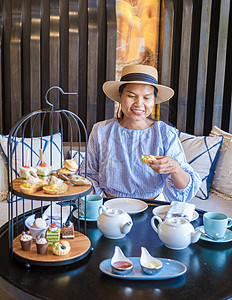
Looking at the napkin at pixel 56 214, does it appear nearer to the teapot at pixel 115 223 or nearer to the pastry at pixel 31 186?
the teapot at pixel 115 223

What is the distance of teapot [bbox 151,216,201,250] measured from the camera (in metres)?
1.15

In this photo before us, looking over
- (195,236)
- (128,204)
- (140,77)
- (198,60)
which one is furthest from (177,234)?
(198,60)

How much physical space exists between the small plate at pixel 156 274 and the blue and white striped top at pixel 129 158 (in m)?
0.78

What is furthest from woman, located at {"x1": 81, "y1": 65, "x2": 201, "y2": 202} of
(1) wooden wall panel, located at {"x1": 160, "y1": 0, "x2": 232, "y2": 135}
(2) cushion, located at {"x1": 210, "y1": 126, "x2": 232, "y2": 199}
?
(1) wooden wall panel, located at {"x1": 160, "y1": 0, "x2": 232, "y2": 135}

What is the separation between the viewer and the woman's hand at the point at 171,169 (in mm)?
1480

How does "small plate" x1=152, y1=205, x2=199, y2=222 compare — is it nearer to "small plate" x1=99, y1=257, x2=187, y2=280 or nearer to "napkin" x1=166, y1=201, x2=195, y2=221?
"napkin" x1=166, y1=201, x2=195, y2=221

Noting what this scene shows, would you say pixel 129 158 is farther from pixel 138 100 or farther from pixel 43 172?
pixel 43 172

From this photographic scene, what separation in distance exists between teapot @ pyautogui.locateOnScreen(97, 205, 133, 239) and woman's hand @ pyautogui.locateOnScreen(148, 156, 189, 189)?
1.08ft

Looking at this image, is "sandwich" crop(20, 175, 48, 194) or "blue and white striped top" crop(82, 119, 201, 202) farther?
"blue and white striped top" crop(82, 119, 201, 202)

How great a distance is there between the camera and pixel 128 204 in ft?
5.44

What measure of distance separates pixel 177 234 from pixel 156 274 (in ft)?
0.63

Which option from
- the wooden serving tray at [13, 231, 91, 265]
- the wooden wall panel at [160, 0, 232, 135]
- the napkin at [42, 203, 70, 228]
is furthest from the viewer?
the wooden wall panel at [160, 0, 232, 135]

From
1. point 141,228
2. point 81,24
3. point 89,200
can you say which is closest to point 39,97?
point 81,24

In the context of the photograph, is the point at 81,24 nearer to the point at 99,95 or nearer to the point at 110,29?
the point at 110,29
